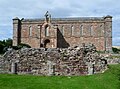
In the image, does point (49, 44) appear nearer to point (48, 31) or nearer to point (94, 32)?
point (48, 31)

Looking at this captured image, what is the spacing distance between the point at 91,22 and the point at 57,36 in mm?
9362

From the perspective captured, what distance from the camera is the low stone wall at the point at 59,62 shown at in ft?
66.3

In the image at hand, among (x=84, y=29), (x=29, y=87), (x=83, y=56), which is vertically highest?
(x=84, y=29)

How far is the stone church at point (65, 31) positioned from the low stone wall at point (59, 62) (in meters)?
51.0

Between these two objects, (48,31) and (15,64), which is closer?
(15,64)

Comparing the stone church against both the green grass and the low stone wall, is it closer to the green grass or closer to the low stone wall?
the low stone wall

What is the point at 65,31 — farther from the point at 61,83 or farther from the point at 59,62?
the point at 61,83

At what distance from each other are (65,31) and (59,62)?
5520cm

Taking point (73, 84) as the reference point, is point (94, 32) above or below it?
above

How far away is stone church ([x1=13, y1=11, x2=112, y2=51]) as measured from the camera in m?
73.2

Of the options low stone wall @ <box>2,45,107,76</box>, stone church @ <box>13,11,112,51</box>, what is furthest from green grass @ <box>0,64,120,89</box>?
stone church @ <box>13,11,112,51</box>

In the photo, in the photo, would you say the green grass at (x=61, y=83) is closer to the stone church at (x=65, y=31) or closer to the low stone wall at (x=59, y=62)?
the low stone wall at (x=59, y=62)

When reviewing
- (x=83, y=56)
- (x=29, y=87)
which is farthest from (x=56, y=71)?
(x=29, y=87)

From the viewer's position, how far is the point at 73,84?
15.8m
